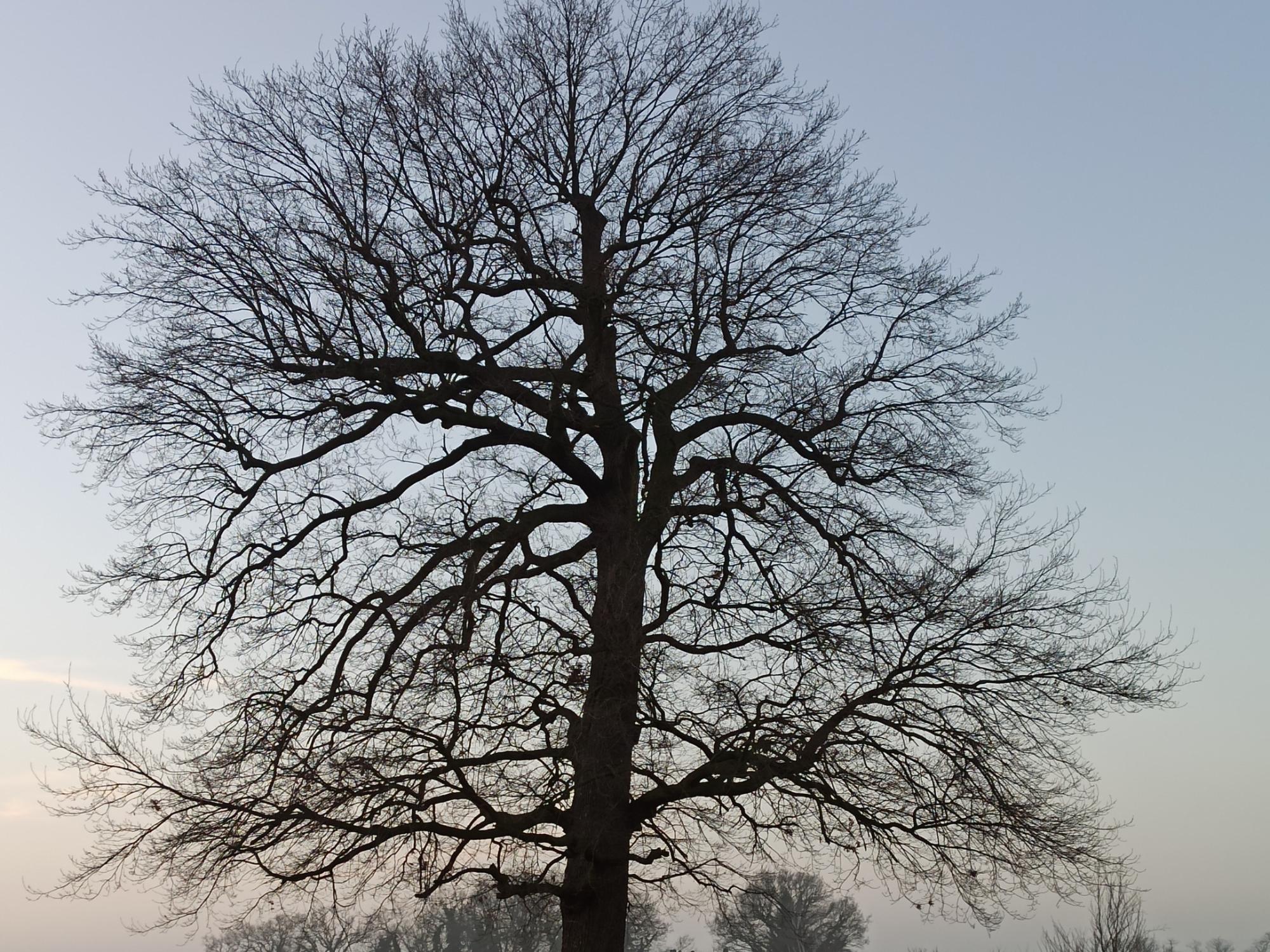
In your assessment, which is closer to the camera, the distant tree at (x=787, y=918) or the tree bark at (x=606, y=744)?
the tree bark at (x=606, y=744)

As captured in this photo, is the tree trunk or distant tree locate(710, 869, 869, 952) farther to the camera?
distant tree locate(710, 869, 869, 952)

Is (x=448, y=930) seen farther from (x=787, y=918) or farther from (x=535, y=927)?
(x=787, y=918)

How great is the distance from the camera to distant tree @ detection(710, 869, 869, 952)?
1157 centimetres

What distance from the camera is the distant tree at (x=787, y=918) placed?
1157 centimetres

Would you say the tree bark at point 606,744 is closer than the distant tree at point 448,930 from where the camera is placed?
Yes

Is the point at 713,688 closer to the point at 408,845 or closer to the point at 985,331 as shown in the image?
the point at 408,845

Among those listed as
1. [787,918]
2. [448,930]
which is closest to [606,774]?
[787,918]

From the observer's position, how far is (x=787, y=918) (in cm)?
1184

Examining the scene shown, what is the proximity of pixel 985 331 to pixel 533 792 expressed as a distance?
6796 millimetres

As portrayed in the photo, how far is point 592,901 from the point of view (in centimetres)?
1003

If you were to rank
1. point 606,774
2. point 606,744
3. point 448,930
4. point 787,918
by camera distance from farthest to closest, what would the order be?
point 448,930 → point 787,918 → point 606,744 → point 606,774

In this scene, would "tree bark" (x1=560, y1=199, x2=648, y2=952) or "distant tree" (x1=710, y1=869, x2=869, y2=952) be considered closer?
"tree bark" (x1=560, y1=199, x2=648, y2=952)

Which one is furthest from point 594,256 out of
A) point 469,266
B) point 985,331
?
point 985,331

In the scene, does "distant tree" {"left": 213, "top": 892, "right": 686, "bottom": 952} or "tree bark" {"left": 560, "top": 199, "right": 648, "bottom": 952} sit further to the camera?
"distant tree" {"left": 213, "top": 892, "right": 686, "bottom": 952}
